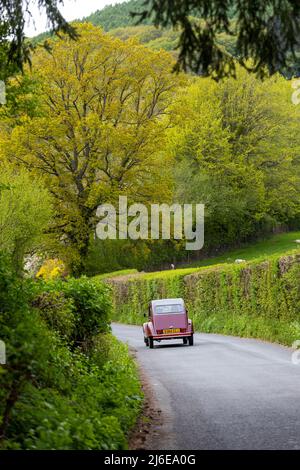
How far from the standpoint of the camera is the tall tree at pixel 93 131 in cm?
4369

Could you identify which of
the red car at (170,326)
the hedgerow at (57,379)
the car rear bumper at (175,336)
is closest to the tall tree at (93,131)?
the red car at (170,326)

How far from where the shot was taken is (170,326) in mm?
31484

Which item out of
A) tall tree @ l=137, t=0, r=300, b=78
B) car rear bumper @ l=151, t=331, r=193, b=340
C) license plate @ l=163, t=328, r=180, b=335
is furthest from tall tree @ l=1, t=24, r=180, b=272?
tall tree @ l=137, t=0, r=300, b=78

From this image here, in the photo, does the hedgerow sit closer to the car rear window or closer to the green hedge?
the green hedge

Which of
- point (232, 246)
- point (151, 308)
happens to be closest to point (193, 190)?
point (232, 246)

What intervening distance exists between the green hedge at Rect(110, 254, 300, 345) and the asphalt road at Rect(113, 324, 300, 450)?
2243 millimetres

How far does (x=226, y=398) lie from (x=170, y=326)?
17.1 m

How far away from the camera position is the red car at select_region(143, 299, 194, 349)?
31.2 meters

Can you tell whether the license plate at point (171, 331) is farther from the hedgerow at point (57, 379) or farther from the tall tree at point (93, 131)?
the hedgerow at point (57, 379)

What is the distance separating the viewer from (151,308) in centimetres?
3297

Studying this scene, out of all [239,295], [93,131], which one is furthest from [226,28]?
[93,131]

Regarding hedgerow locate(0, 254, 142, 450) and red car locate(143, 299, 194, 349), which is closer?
hedgerow locate(0, 254, 142, 450)

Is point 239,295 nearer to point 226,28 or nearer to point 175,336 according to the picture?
point 175,336

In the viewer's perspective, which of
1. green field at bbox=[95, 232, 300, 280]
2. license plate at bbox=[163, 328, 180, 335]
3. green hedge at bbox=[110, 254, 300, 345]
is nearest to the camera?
green hedge at bbox=[110, 254, 300, 345]
